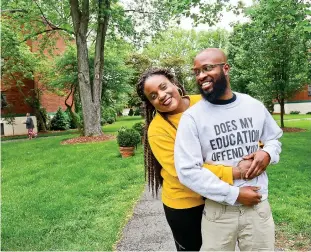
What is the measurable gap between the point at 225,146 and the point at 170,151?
350mm

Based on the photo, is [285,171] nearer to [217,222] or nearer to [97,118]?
[217,222]

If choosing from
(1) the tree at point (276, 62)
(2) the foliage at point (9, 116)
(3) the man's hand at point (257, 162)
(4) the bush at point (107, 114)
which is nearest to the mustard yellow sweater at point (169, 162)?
(3) the man's hand at point (257, 162)

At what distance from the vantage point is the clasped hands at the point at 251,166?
205cm

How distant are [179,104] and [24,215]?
4.64 meters

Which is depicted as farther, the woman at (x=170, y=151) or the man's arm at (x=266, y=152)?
the woman at (x=170, y=151)

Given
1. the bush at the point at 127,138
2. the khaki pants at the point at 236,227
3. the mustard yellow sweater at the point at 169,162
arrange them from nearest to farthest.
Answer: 1. the khaki pants at the point at 236,227
2. the mustard yellow sweater at the point at 169,162
3. the bush at the point at 127,138

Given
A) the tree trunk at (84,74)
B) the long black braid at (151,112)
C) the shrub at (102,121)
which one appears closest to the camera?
the long black braid at (151,112)

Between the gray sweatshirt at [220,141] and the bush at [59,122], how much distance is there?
28521 millimetres

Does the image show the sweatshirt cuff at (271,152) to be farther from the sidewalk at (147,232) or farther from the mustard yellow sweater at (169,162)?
the sidewalk at (147,232)

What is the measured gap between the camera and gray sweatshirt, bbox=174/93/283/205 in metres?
1.99

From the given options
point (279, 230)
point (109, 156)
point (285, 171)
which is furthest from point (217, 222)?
point (109, 156)

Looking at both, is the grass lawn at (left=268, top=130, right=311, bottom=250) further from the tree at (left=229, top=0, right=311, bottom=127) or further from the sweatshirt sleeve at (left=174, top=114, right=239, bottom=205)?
the tree at (left=229, top=0, right=311, bottom=127)

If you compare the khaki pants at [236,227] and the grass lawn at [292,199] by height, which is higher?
the khaki pants at [236,227]

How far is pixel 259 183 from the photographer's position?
2.17 metres
